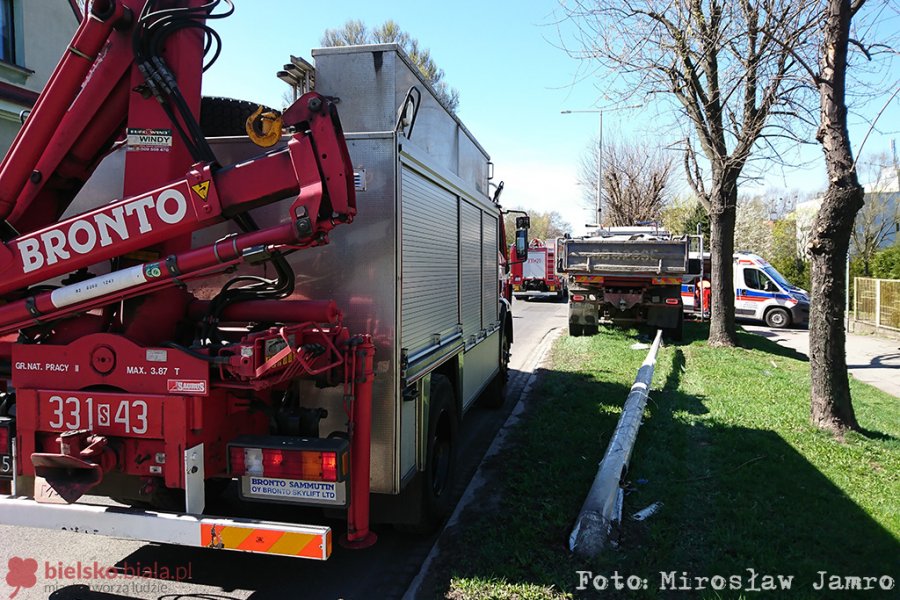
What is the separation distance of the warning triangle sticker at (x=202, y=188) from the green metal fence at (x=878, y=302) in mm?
18181

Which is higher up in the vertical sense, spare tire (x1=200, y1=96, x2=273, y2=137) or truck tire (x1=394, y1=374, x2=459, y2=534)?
spare tire (x1=200, y1=96, x2=273, y2=137)

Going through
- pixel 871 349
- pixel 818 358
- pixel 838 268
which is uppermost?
pixel 838 268

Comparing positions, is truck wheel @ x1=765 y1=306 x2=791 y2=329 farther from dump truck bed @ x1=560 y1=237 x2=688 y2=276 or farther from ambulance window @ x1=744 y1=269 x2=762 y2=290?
dump truck bed @ x1=560 y1=237 x2=688 y2=276

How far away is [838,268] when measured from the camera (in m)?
6.13

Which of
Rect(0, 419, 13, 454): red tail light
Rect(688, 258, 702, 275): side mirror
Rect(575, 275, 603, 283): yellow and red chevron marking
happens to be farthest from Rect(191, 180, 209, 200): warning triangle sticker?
Rect(688, 258, 702, 275): side mirror

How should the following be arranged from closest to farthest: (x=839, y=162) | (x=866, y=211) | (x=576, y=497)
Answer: (x=576, y=497)
(x=839, y=162)
(x=866, y=211)

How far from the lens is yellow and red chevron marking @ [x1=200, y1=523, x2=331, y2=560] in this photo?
2840 mm

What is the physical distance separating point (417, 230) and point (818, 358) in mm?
4711

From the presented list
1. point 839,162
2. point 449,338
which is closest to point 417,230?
point 449,338

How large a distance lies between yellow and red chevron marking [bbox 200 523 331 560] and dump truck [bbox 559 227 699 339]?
1185cm

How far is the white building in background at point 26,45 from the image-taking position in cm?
928

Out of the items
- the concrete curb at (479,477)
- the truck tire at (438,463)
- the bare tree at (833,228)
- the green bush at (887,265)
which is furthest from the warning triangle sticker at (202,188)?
the green bush at (887,265)

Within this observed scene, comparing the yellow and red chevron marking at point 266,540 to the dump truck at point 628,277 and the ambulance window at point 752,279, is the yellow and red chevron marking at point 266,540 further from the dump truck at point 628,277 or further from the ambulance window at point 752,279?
the ambulance window at point 752,279

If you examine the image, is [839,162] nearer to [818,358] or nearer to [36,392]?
[818,358]
